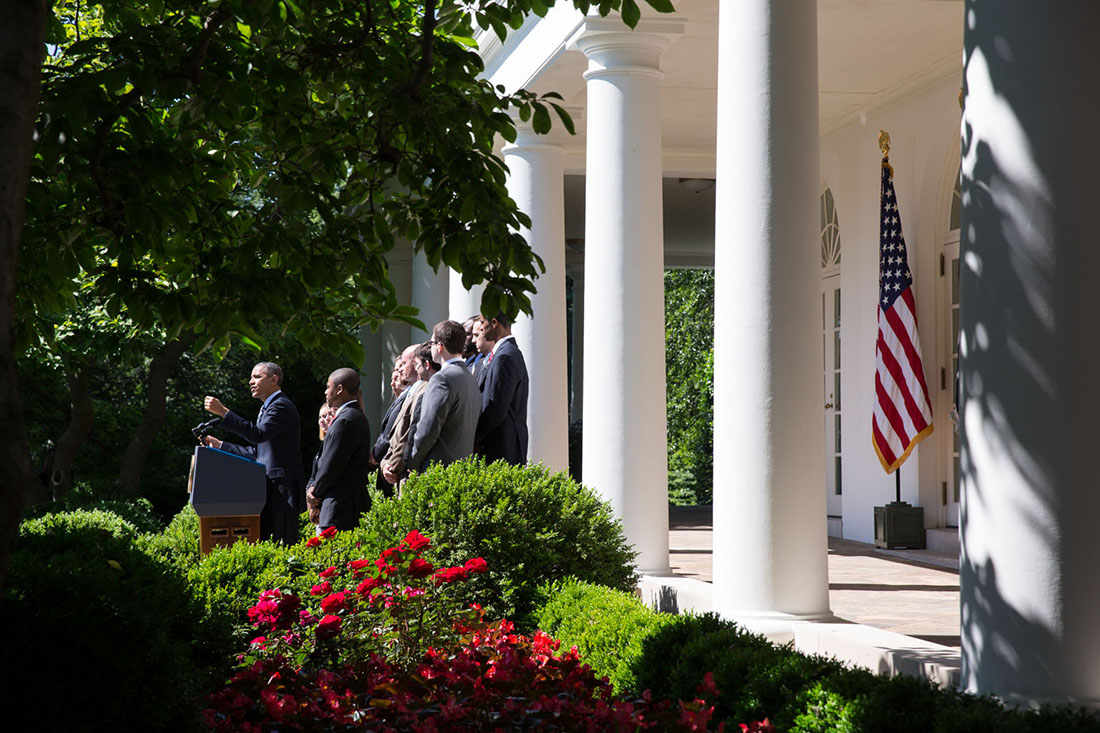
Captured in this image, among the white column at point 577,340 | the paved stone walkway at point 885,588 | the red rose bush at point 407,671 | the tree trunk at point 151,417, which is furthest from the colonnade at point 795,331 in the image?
the white column at point 577,340

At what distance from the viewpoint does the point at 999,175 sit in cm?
452

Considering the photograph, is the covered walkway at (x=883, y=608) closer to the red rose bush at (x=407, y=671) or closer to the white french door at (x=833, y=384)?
the white french door at (x=833, y=384)

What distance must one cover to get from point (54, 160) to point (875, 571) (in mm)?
8490

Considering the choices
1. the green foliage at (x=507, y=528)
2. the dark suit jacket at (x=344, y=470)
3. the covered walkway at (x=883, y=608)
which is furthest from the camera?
the dark suit jacket at (x=344, y=470)

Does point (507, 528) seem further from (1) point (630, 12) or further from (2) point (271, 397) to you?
(1) point (630, 12)

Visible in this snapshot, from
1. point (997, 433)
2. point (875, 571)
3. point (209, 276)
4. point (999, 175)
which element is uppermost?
point (999, 175)

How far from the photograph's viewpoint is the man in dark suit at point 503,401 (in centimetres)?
937

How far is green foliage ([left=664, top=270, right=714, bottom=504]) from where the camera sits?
127 ft

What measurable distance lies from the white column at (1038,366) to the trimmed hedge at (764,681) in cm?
32

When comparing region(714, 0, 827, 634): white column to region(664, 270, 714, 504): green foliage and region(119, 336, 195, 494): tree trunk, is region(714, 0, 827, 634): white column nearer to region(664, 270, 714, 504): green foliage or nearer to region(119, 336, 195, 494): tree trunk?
region(119, 336, 195, 494): tree trunk

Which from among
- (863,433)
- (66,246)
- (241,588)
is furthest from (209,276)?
(863,433)

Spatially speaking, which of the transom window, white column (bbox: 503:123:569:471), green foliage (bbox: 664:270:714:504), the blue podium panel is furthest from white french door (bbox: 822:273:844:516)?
green foliage (bbox: 664:270:714:504)

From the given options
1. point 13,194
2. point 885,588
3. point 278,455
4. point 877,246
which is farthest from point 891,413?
point 13,194

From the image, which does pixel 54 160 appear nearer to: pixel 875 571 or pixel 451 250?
pixel 451 250
